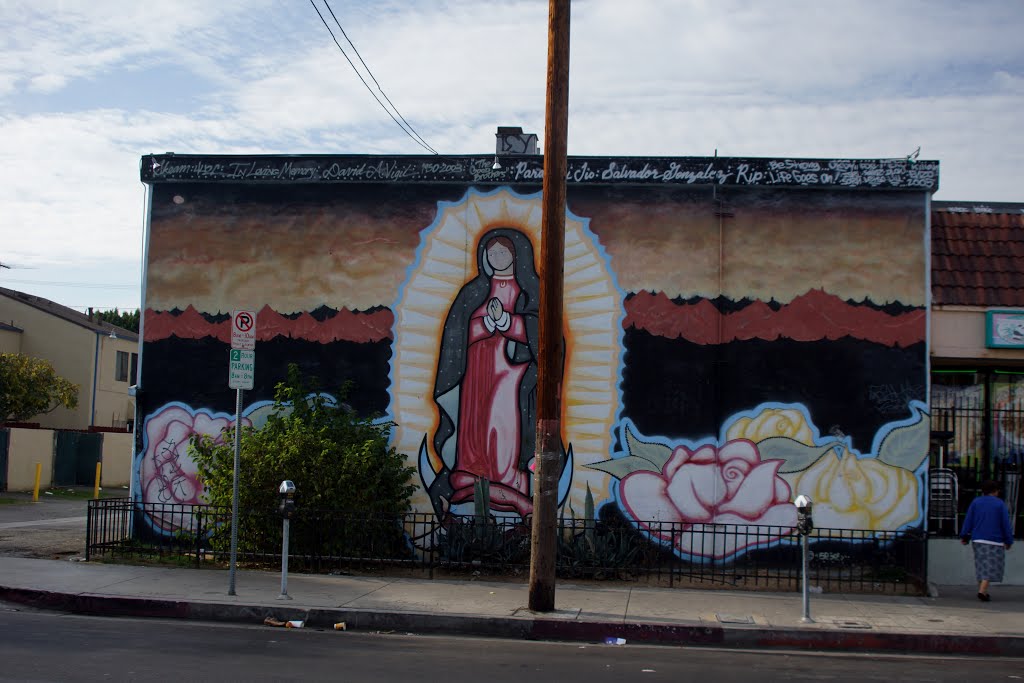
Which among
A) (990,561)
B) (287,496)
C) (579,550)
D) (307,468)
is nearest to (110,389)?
(307,468)

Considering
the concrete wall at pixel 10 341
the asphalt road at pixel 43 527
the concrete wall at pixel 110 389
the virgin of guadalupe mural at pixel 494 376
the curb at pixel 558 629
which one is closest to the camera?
the curb at pixel 558 629

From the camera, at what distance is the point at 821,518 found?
14.4m

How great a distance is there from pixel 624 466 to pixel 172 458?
700 cm

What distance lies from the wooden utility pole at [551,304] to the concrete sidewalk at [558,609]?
28.8 inches

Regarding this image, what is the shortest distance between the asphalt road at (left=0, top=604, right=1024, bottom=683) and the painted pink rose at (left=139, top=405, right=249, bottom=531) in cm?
502

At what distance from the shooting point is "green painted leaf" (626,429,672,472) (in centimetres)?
1466

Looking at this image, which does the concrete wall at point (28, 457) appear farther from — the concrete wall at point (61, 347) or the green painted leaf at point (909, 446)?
the green painted leaf at point (909, 446)

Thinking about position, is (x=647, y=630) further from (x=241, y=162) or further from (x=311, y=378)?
(x=241, y=162)

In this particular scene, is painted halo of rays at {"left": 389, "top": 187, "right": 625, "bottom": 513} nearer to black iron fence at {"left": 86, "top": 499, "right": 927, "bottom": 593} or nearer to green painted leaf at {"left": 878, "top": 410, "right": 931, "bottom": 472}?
black iron fence at {"left": 86, "top": 499, "right": 927, "bottom": 593}

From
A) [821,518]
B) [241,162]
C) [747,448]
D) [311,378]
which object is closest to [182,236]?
[241,162]

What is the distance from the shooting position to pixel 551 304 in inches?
446

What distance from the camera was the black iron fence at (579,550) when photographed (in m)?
13.6

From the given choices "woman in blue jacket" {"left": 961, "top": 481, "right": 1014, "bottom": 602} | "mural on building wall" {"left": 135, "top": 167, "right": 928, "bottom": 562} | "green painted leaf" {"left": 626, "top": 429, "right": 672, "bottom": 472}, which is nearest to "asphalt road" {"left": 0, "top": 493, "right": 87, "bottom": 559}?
"mural on building wall" {"left": 135, "top": 167, "right": 928, "bottom": 562}

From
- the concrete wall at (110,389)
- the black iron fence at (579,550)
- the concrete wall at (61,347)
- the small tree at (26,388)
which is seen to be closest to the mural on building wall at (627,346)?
the black iron fence at (579,550)
